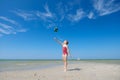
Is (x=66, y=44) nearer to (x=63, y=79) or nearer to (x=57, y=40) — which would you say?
(x=57, y=40)

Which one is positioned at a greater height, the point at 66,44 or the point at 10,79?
the point at 66,44

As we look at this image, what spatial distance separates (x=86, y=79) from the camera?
646 centimetres

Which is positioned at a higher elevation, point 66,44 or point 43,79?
point 66,44

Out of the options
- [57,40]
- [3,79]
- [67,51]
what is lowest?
[3,79]

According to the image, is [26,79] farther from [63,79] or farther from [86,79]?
[86,79]

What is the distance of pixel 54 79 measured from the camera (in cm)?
648

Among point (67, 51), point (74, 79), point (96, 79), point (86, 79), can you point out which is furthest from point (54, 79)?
point (67, 51)

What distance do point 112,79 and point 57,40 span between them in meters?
4.32

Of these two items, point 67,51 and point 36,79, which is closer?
point 36,79

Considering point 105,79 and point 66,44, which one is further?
point 66,44

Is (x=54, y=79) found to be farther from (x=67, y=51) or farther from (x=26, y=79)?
(x=67, y=51)

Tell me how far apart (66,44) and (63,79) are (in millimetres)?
3495

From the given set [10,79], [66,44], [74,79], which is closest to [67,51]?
[66,44]

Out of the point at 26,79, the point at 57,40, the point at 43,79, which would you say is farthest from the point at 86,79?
the point at 57,40
